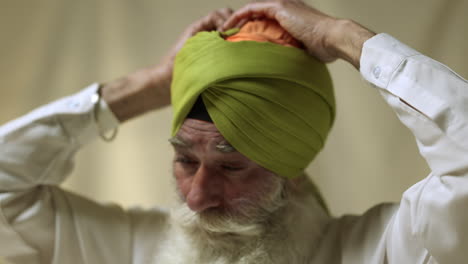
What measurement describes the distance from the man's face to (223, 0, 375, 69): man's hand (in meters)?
0.39

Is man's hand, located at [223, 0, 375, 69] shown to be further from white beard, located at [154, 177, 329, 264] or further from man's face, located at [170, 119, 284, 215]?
white beard, located at [154, 177, 329, 264]

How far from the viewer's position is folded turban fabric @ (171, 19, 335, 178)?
4.36 feet

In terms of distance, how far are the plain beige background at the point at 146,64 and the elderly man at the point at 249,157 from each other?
0.52 metres

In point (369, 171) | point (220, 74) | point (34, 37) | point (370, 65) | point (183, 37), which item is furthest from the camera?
point (34, 37)

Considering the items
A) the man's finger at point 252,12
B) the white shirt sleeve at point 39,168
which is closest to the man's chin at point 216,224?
the white shirt sleeve at point 39,168

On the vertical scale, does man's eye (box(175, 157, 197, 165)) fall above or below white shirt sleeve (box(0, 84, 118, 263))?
above

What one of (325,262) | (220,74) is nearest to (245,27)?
(220,74)

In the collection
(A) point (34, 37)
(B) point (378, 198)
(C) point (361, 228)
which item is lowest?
(B) point (378, 198)

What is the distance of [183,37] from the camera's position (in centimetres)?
167

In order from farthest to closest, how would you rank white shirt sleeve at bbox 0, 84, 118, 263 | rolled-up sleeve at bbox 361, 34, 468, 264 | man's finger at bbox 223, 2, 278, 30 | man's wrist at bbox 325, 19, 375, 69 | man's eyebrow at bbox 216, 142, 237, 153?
white shirt sleeve at bbox 0, 84, 118, 263
man's finger at bbox 223, 2, 278, 30
man's eyebrow at bbox 216, 142, 237, 153
man's wrist at bbox 325, 19, 375, 69
rolled-up sleeve at bbox 361, 34, 468, 264

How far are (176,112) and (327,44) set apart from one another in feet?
1.63

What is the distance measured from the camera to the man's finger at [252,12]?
1.47 m

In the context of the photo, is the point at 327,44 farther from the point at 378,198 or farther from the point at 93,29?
the point at 93,29

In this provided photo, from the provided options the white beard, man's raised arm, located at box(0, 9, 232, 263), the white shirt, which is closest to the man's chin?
the white beard
